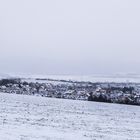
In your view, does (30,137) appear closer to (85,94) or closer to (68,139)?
(68,139)

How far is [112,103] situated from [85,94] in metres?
23.1

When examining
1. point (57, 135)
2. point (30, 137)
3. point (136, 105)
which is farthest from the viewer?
point (136, 105)

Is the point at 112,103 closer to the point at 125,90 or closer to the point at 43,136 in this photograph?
the point at 125,90

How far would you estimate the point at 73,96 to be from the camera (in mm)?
193000

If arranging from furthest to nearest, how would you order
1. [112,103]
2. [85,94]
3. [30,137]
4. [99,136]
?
[85,94]
[112,103]
[99,136]
[30,137]

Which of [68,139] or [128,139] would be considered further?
[128,139]

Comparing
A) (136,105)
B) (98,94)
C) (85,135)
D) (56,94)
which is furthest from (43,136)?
(56,94)

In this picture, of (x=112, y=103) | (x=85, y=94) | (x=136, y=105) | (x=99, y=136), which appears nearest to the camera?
(x=99, y=136)

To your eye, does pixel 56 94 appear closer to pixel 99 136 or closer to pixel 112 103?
pixel 112 103

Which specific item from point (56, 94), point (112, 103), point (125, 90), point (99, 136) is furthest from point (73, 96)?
point (99, 136)

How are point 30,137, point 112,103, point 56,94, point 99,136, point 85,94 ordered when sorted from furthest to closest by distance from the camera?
1. point 56,94
2. point 85,94
3. point 112,103
4. point 99,136
5. point 30,137

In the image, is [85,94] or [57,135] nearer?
[57,135]

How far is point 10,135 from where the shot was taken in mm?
36938

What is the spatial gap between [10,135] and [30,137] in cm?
138
